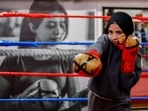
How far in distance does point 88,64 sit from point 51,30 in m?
1.87

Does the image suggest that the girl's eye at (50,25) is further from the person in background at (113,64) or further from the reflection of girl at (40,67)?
the person in background at (113,64)

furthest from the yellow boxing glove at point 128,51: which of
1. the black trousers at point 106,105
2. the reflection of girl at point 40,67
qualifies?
the reflection of girl at point 40,67

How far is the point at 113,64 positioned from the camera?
3.39 ft

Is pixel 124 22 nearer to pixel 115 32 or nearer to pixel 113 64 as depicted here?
pixel 115 32

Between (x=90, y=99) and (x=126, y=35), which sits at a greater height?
(x=126, y=35)

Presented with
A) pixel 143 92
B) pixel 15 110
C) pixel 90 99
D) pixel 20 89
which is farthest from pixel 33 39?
pixel 90 99

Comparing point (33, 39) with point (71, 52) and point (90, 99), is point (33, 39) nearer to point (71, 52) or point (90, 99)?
point (71, 52)

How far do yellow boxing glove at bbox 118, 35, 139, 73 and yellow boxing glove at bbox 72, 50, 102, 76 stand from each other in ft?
0.32

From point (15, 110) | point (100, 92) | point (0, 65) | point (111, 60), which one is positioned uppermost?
point (111, 60)

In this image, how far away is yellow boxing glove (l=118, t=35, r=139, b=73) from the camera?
96 centimetres

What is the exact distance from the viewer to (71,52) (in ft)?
9.04

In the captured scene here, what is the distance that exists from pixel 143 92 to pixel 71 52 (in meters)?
0.76

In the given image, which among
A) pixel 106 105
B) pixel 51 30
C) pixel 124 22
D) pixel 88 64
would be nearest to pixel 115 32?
pixel 124 22

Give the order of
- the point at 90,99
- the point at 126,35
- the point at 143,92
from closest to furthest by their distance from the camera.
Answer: the point at 126,35
the point at 90,99
the point at 143,92
